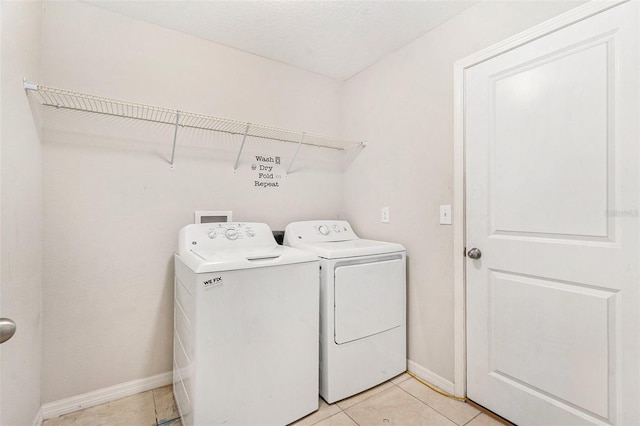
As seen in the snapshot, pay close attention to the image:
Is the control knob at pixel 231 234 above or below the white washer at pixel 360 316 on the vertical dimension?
above

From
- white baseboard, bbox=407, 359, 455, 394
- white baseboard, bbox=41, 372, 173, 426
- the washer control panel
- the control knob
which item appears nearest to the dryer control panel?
the washer control panel

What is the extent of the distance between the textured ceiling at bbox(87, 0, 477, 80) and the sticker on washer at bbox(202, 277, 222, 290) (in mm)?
1630

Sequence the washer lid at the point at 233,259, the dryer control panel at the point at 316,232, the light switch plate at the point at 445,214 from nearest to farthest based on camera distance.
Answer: the washer lid at the point at 233,259, the light switch plate at the point at 445,214, the dryer control panel at the point at 316,232

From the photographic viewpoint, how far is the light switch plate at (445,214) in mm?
1815

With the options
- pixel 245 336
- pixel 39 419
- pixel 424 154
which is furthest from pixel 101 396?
pixel 424 154

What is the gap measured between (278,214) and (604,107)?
2.00m

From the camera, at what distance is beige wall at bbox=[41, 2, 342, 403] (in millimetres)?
1635

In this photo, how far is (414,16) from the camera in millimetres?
1826

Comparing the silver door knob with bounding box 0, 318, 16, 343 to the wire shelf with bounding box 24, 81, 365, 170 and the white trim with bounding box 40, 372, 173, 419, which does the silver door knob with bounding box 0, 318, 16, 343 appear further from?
the white trim with bounding box 40, 372, 173, 419

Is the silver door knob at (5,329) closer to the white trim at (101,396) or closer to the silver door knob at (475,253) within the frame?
the white trim at (101,396)

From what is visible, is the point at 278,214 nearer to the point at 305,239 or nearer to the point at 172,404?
the point at 305,239

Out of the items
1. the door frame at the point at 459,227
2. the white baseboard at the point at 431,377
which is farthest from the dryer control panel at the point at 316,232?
the white baseboard at the point at 431,377

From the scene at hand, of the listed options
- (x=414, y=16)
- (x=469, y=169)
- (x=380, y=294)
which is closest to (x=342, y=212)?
(x=380, y=294)

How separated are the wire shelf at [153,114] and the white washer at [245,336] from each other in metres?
0.79
